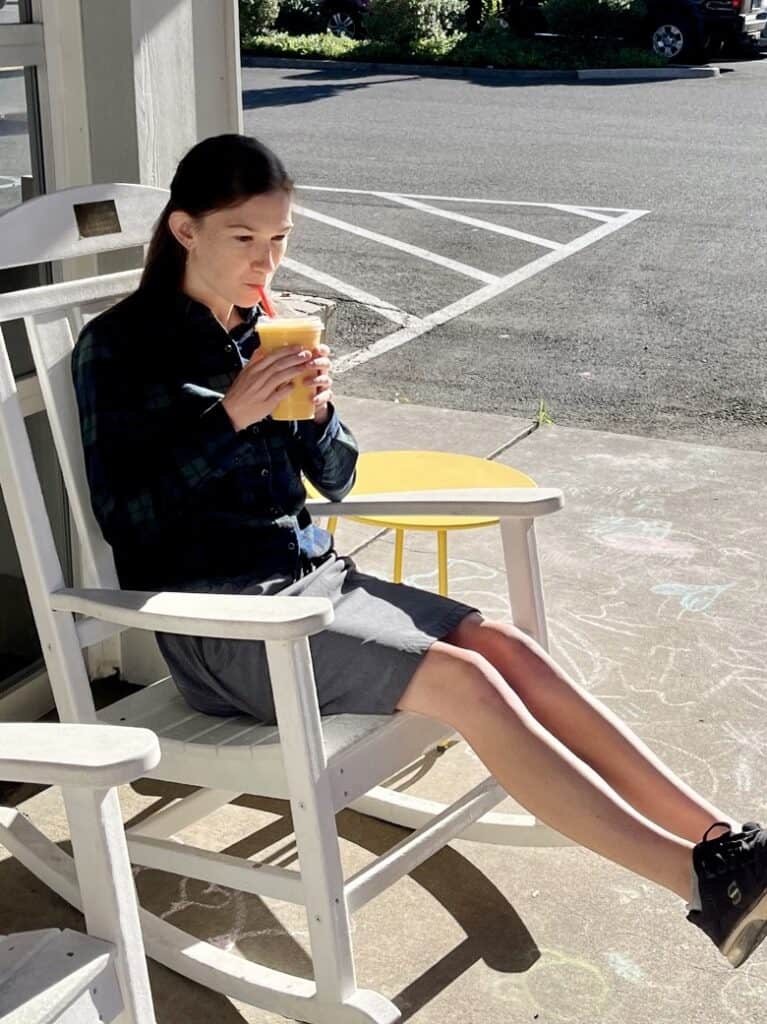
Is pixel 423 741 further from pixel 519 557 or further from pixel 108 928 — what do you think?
pixel 108 928

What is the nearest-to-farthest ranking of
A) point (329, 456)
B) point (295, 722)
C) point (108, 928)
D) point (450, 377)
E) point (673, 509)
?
point (108, 928) → point (295, 722) → point (329, 456) → point (673, 509) → point (450, 377)

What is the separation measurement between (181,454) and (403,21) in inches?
704

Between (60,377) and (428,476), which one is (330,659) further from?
(428,476)

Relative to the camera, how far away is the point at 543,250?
8.75 metres

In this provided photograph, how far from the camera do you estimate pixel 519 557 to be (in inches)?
103

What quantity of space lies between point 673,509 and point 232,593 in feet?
8.15

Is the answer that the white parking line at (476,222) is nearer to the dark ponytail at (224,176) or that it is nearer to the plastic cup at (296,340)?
the dark ponytail at (224,176)

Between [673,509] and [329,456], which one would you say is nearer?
[329,456]

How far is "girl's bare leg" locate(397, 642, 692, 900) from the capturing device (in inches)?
84.1

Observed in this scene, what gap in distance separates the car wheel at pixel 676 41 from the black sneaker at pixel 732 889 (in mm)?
17243

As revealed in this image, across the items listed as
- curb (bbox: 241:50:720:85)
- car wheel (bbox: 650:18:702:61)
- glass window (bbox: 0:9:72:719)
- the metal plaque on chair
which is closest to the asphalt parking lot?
curb (bbox: 241:50:720:85)

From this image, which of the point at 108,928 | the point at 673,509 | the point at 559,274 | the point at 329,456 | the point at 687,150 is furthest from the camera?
the point at 687,150

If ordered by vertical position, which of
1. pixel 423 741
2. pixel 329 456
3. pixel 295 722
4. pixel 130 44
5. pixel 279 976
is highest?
pixel 130 44

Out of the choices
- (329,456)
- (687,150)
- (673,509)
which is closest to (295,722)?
(329,456)
